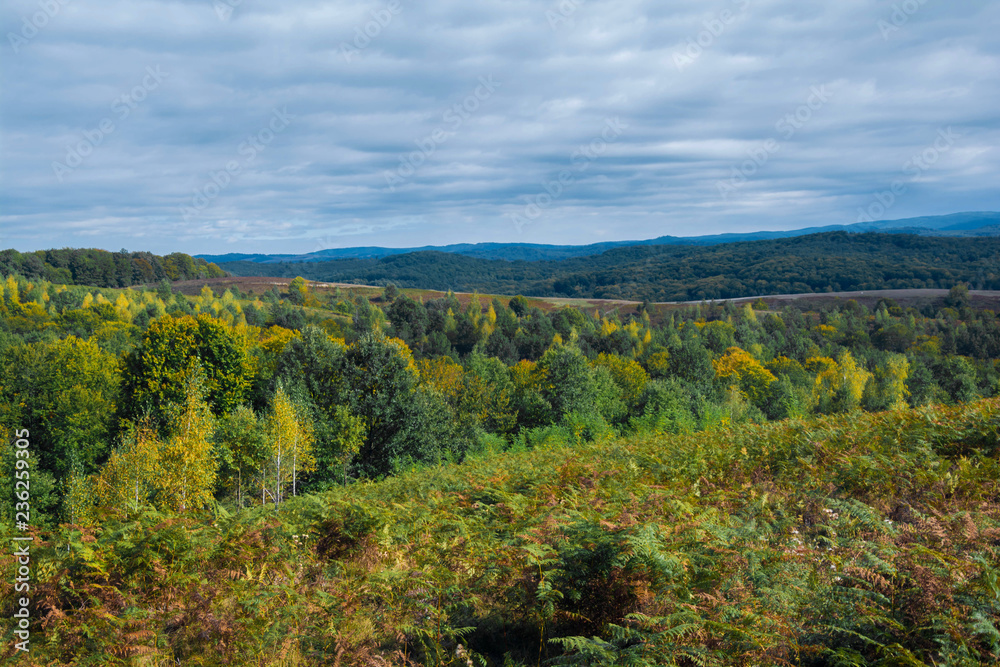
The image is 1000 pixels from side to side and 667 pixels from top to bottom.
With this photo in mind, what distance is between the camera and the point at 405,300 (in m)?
106

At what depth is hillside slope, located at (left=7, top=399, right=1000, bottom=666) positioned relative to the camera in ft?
14.7

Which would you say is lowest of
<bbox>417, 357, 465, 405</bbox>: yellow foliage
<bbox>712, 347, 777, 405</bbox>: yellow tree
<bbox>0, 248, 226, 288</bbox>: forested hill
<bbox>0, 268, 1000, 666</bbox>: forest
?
<bbox>712, 347, 777, 405</bbox>: yellow tree

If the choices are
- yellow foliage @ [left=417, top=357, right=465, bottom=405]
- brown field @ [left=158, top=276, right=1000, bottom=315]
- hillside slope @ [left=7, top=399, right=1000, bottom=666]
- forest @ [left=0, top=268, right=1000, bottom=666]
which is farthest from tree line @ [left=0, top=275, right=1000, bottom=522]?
brown field @ [left=158, top=276, right=1000, bottom=315]

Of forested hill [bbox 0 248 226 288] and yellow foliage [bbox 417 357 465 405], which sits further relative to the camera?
forested hill [bbox 0 248 226 288]

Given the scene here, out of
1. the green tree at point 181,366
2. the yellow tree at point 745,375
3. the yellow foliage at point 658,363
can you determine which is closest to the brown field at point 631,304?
the yellow foliage at point 658,363

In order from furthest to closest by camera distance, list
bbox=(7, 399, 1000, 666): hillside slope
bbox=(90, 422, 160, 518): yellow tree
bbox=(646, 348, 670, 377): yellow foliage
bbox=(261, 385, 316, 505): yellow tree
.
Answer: bbox=(646, 348, 670, 377): yellow foliage < bbox=(261, 385, 316, 505): yellow tree < bbox=(90, 422, 160, 518): yellow tree < bbox=(7, 399, 1000, 666): hillside slope

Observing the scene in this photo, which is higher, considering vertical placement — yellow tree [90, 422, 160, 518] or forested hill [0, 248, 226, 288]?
forested hill [0, 248, 226, 288]

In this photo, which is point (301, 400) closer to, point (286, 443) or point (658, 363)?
point (286, 443)

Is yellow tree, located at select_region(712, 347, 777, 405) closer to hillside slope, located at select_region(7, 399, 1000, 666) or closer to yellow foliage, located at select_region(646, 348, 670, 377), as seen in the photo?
yellow foliage, located at select_region(646, 348, 670, 377)

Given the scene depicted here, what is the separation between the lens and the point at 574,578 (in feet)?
18.0

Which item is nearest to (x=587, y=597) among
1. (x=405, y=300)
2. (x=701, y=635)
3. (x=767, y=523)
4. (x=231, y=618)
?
(x=701, y=635)

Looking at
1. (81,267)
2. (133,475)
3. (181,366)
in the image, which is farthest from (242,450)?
(81,267)

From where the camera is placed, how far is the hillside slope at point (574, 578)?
448 cm

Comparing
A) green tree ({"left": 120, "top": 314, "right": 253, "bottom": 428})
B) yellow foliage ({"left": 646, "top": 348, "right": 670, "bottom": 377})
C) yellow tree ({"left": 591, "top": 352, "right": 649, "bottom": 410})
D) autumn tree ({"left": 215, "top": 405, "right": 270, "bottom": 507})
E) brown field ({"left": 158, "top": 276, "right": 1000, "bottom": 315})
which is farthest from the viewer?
brown field ({"left": 158, "top": 276, "right": 1000, "bottom": 315})
